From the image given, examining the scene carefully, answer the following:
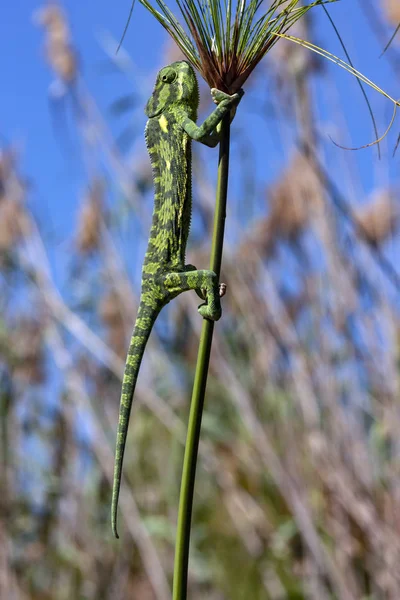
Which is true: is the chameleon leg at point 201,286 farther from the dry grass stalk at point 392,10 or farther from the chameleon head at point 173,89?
the dry grass stalk at point 392,10

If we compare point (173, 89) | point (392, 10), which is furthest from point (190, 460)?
point (392, 10)

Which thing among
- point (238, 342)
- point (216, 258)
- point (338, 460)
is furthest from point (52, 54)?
point (216, 258)

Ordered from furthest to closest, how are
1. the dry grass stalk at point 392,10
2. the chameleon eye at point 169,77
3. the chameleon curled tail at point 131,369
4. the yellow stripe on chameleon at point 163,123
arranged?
the dry grass stalk at point 392,10 < the chameleon eye at point 169,77 < the yellow stripe on chameleon at point 163,123 < the chameleon curled tail at point 131,369

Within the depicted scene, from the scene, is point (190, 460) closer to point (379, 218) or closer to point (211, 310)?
point (211, 310)

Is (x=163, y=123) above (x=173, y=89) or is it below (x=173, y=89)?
below

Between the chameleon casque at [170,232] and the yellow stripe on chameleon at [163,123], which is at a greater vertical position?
the yellow stripe on chameleon at [163,123]

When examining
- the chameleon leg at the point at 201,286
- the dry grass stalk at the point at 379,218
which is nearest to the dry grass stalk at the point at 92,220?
the dry grass stalk at the point at 379,218

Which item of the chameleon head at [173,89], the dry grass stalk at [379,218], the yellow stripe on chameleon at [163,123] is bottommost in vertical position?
the yellow stripe on chameleon at [163,123]

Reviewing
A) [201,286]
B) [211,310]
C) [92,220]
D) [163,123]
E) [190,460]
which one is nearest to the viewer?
[190,460]
